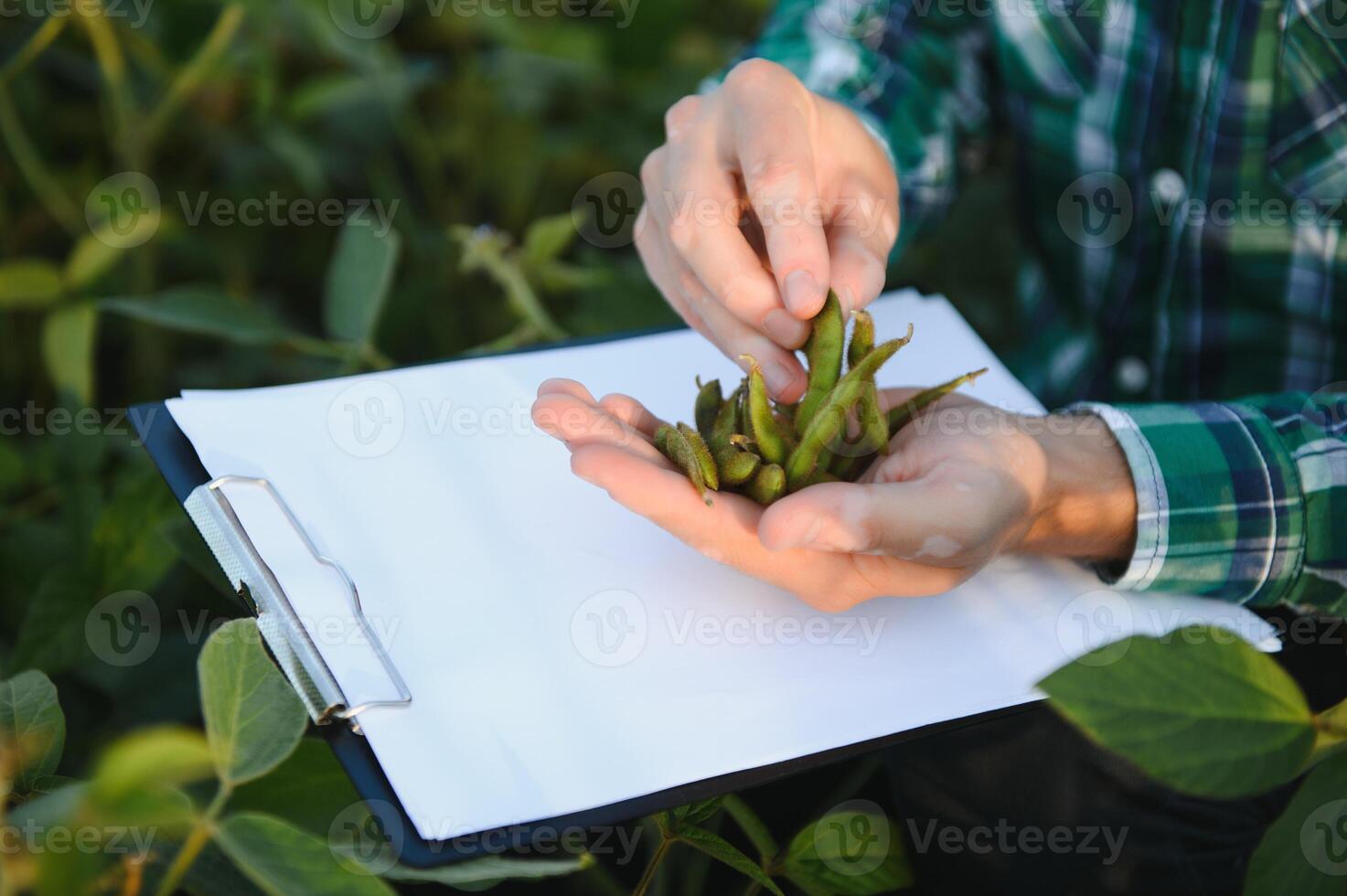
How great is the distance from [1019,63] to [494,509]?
614 mm

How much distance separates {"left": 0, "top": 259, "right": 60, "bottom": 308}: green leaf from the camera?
0.96 m

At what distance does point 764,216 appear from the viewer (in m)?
0.68

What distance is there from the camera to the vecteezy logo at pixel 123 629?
808 mm

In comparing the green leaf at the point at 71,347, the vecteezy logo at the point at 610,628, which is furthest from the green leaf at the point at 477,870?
the green leaf at the point at 71,347

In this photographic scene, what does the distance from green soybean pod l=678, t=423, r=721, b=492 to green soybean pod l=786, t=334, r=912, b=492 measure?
0.15 feet

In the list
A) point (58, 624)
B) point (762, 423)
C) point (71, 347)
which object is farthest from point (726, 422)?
point (71, 347)

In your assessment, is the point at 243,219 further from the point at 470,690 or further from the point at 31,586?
the point at 470,690

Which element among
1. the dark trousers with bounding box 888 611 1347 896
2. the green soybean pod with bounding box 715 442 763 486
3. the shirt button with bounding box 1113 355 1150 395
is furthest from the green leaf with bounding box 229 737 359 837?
the shirt button with bounding box 1113 355 1150 395

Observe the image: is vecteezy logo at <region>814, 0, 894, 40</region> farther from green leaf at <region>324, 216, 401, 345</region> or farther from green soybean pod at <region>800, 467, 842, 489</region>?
green soybean pod at <region>800, 467, 842, 489</region>

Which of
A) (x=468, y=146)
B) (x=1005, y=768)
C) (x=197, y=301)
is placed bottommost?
(x=1005, y=768)

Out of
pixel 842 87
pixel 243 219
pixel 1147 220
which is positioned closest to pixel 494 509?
pixel 842 87

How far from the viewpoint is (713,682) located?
578 mm

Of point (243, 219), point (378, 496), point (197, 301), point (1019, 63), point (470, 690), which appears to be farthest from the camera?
point (243, 219)

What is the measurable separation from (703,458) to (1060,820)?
311 mm
